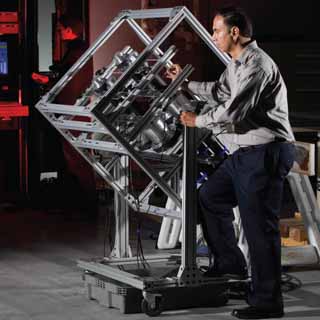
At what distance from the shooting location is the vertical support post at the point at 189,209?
6512 mm

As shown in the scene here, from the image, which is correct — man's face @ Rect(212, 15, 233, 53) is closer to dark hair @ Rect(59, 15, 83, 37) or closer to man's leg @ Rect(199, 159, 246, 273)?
man's leg @ Rect(199, 159, 246, 273)

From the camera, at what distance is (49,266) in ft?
27.1

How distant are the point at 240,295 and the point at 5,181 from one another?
17.2 feet

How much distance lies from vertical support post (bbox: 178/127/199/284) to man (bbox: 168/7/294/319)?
0.65 feet

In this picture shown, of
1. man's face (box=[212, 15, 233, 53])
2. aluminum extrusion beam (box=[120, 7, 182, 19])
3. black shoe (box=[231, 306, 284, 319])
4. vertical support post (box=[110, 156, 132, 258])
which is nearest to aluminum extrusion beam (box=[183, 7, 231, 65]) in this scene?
aluminum extrusion beam (box=[120, 7, 182, 19])

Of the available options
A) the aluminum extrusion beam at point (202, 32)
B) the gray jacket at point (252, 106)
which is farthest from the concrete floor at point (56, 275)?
the aluminum extrusion beam at point (202, 32)

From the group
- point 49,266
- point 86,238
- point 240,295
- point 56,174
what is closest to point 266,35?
point 56,174

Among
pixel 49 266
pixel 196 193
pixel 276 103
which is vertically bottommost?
pixel 49 266

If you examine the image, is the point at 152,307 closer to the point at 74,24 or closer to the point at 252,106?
the point at 252,106

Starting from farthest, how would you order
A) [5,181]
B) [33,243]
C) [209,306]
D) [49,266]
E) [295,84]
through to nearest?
[295,84] < [5,181] < [33,243] < [49,266] < [209,306]

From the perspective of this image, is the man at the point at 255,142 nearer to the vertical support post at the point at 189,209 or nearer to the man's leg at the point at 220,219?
the man's leg at the point at 220,219

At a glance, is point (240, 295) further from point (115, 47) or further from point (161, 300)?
point (115, 47)

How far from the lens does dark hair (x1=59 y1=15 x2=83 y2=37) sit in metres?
11.2

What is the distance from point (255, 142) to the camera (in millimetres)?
6359
